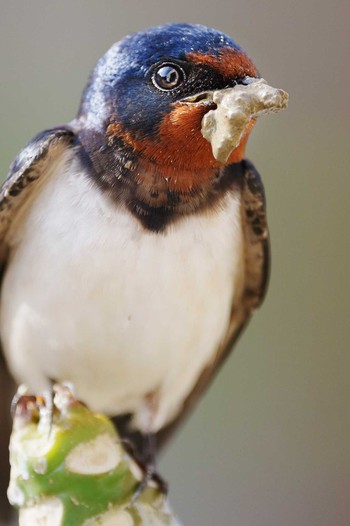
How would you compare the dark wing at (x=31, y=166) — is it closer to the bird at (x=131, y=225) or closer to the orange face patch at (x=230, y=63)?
the bird at (x=131, y=225)

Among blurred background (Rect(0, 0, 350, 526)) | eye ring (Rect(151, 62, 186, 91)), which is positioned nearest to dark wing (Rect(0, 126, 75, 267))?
eye ring (Rect(151, 62, 186, 91))

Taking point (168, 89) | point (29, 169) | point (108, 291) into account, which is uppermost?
point (168, 89)

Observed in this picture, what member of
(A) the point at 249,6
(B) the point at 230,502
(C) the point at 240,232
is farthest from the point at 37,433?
(B) the point at 230,502

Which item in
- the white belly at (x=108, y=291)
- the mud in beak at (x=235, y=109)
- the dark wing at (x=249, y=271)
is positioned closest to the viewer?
the mud in beak at (x=235, y=109)

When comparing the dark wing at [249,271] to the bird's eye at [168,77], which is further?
the dark wing at [249,271]

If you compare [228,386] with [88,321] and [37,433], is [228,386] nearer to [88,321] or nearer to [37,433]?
[88,321]

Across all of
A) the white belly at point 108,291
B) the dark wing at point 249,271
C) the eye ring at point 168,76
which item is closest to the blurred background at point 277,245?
the dark wing at point 249,271

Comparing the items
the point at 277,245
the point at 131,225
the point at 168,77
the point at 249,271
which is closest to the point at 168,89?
the point at 168,77

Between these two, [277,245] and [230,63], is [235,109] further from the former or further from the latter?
[277,245]
